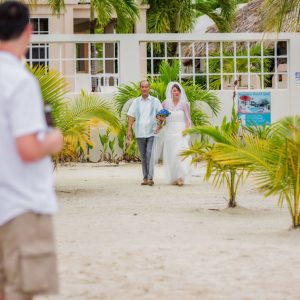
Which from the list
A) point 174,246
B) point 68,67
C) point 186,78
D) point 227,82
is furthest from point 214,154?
point 227,82

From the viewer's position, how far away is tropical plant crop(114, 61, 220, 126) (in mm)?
21109

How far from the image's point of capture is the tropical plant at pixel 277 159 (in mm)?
9555

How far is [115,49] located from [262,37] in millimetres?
3426

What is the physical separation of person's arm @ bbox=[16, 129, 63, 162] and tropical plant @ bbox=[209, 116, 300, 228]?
552 cm

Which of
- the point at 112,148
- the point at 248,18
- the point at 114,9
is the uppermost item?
the point at 248,18

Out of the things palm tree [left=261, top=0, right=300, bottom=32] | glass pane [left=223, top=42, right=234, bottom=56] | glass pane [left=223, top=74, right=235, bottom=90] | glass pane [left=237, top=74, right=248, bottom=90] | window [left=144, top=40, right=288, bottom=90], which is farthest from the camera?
glass pane [left=223, top=74, right=235, bottom=90]

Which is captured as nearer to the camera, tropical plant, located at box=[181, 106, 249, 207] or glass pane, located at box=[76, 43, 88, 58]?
tropical plant, located at box=[181, 106, 249, 207]

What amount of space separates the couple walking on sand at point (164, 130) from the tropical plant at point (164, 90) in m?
4.90

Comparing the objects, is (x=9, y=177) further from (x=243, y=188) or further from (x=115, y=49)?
(x=115, y=49)

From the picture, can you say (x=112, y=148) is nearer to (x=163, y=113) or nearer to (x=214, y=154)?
(x=163, y=113)

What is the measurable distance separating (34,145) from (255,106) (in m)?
18.6

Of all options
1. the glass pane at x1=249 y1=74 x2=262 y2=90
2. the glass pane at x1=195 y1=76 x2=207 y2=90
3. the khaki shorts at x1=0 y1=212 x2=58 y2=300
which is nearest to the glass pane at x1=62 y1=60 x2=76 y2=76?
the glass pane at x1=195 y1=76 x2=207 y2=90

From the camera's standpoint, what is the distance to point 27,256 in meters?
4.05

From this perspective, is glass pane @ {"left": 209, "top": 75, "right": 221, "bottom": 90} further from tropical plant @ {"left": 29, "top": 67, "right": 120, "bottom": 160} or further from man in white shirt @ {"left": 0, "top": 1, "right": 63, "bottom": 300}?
man in white shirt @ {"left": 0, "top": 1, "right": 63, "bottom": 300}
